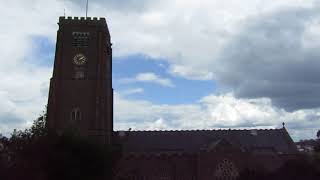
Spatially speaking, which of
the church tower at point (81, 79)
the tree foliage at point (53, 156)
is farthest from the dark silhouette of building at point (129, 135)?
the tree foliage at point (53, 156)

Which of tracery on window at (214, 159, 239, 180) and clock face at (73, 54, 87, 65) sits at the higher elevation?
clock face at (73, 54, 87, 65)

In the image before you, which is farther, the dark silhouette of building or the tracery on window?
the tracery on window

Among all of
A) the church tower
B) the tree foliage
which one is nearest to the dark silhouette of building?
the church tower

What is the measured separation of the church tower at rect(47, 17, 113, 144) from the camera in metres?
74.6

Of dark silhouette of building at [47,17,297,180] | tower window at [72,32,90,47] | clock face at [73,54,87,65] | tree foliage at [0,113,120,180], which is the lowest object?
tree foliage at [0,113,120,180]

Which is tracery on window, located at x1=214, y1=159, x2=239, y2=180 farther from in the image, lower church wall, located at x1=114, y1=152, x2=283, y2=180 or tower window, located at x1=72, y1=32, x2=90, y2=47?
tower window, located at x1=72, y1=32, x2=90, y2=47

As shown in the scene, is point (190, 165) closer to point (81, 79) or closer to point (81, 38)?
point (81, 79)

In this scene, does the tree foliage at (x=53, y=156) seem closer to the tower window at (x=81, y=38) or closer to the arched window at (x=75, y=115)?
the arched window at (x=75, y=115)

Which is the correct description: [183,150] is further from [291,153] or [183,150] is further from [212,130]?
[291,153]

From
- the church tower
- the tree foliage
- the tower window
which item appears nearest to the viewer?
the tree foliage

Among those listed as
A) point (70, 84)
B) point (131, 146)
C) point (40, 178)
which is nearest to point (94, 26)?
point (70, 84)

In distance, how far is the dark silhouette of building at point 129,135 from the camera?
74875 mm

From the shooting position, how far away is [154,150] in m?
91.6

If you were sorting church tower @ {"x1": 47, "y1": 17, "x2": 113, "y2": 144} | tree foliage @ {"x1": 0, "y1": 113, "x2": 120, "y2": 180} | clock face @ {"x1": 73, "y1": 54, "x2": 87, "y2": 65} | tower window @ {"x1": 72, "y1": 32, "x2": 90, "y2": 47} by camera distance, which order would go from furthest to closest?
tower window @ {"x1": 72, "y1": 32, "x2": 90, "y2": 47} < clock face @ {"x1": 73, "y1": 54, "x2": 87, "y2": 65} < church tower @ {"x1": 47, "y1": 17, "x2": 113, "y2": 144} < tree foliage @ {"x1": 0, "y1": 113, "x2": 120, "y2": 180}
